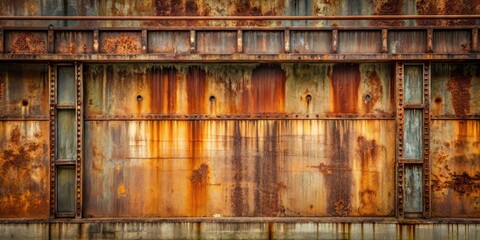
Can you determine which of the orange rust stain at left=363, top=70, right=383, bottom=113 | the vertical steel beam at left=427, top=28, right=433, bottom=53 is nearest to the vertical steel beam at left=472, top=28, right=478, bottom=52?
the vertical steel beam at left=427, top=28, right=433, bottom=53

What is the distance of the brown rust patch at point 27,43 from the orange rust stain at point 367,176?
7.38m

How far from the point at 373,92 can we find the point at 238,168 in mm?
3533

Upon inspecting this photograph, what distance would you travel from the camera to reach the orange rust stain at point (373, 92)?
10.7 m

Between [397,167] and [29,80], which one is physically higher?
[29,80]

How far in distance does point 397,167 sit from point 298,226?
255cm

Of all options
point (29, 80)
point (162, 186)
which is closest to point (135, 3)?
point (29, 80)

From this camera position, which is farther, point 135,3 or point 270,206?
point 135,3

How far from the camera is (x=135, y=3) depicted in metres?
11.5

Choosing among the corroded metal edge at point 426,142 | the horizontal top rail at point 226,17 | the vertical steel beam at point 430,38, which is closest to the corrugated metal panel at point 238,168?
the corroded metal edge at point 426,142

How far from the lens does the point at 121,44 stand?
10.3 meters

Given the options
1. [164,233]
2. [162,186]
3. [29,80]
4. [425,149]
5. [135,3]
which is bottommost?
[164,233]

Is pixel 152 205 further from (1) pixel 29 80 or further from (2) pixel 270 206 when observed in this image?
(1) pixel 29 80

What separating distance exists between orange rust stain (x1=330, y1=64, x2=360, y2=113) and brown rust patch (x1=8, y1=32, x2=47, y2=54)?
6502 millimetres

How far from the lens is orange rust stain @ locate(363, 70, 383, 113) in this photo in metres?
10.7
